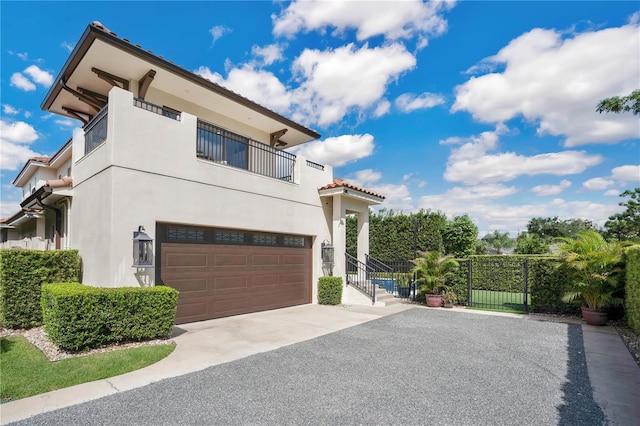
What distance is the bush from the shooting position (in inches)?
485

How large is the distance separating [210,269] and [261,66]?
29.5ft

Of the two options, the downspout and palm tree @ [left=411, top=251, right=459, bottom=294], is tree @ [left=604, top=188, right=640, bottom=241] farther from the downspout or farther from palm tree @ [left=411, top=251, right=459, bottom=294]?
the downspout

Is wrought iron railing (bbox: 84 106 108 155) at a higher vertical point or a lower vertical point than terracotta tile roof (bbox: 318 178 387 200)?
higher

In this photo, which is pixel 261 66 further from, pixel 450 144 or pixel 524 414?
pixel 524 414

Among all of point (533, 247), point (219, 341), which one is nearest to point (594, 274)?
point (219, 341)

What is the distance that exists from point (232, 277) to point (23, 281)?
Result: 4.73 metres

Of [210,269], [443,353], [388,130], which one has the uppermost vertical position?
[388,130]

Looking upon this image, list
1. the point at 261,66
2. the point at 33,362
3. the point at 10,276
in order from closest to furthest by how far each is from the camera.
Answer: the point at 33,362 → the point at 10,276 → the point at 261,66

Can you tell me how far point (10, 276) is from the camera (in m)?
7.29

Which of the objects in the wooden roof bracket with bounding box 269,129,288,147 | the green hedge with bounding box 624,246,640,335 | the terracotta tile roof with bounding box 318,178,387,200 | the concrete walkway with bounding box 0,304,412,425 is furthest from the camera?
the wooden roof bracket with bounding box 269,129,288,147

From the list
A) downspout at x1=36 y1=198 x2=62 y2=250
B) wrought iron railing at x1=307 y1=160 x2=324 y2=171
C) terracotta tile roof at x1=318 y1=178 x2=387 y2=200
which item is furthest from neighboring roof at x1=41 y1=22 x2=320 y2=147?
downspout at x1=36 y1=198 x2=62 y2=250

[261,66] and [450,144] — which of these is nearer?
[261,66]

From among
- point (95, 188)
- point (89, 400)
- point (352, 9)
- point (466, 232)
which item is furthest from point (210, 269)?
point (466, 232)

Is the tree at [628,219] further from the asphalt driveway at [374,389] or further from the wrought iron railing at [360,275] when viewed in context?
the asphalt driveway at [374,389]
